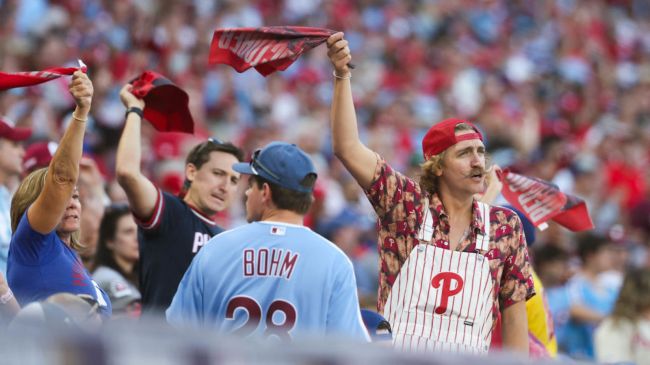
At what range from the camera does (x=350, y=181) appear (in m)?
10.3

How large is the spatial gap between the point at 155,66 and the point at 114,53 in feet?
1.96

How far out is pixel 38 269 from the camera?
399 centimetres

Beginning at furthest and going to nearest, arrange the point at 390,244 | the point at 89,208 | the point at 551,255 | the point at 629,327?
the point at 551,255 → the point at 629,327 → the point at 89,208 → the point at 390,244

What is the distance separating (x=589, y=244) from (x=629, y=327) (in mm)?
1512

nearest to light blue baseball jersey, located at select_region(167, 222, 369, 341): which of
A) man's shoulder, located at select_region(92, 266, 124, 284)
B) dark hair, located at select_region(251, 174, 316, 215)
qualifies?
dark hair, located at select_region(251, 174, 316, 215)

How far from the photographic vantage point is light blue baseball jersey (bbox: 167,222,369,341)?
3.94m

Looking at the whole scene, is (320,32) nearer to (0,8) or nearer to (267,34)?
(267,34)

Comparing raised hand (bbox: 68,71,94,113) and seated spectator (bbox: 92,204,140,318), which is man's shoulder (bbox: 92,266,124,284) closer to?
seated spectator (bbox: 92,204,140,318)

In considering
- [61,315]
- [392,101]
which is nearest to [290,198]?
[61,315]

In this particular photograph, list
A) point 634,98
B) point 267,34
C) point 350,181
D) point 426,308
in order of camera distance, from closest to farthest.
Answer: point 426,308 < point 267,34 < point 350,181 < point 634,98

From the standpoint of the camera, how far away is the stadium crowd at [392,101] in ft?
26.8

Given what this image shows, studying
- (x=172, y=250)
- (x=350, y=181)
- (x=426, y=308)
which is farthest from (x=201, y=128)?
(x=426, y=308)

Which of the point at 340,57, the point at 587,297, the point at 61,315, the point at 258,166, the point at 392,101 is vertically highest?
the point at 392,101

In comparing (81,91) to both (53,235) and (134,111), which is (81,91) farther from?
(134,111)
